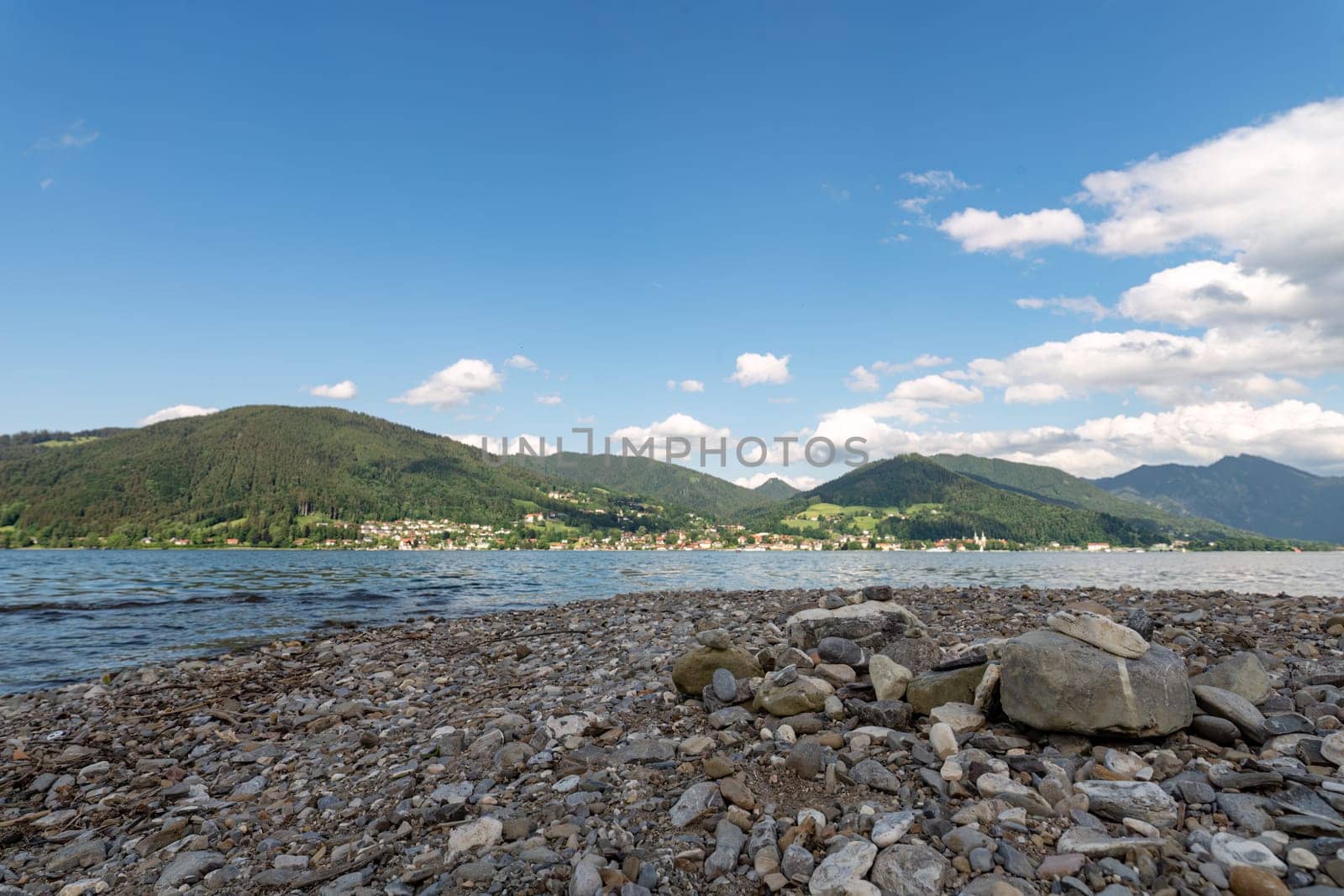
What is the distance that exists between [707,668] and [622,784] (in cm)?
270

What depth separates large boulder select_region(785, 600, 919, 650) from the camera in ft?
30.6

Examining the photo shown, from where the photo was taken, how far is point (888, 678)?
7.14 meters

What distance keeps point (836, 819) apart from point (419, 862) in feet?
10.8

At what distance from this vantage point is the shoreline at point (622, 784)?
14.3 ft

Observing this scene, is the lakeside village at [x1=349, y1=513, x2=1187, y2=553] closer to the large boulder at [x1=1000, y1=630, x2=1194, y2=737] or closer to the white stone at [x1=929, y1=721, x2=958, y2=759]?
the white stone at [x1=929, y1=721, x2=958, y2=759]

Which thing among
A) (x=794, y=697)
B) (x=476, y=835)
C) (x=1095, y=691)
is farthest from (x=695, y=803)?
(x=1095, y=691)

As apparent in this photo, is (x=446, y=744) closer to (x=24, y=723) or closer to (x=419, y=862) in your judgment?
(x=419, y=862)

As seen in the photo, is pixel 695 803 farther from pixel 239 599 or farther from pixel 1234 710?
pixel 239 599

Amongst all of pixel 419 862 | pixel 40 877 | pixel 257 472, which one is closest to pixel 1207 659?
pixel 419 862

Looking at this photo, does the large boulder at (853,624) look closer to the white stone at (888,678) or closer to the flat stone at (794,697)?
the white stone at (888,678)

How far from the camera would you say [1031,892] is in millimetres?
3754

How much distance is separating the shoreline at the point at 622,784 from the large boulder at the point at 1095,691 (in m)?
0.19

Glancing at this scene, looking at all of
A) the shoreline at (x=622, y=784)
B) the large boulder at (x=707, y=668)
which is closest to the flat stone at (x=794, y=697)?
the shoreline at (x=622, y=784)

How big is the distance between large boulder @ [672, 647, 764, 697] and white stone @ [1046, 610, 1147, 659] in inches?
144
